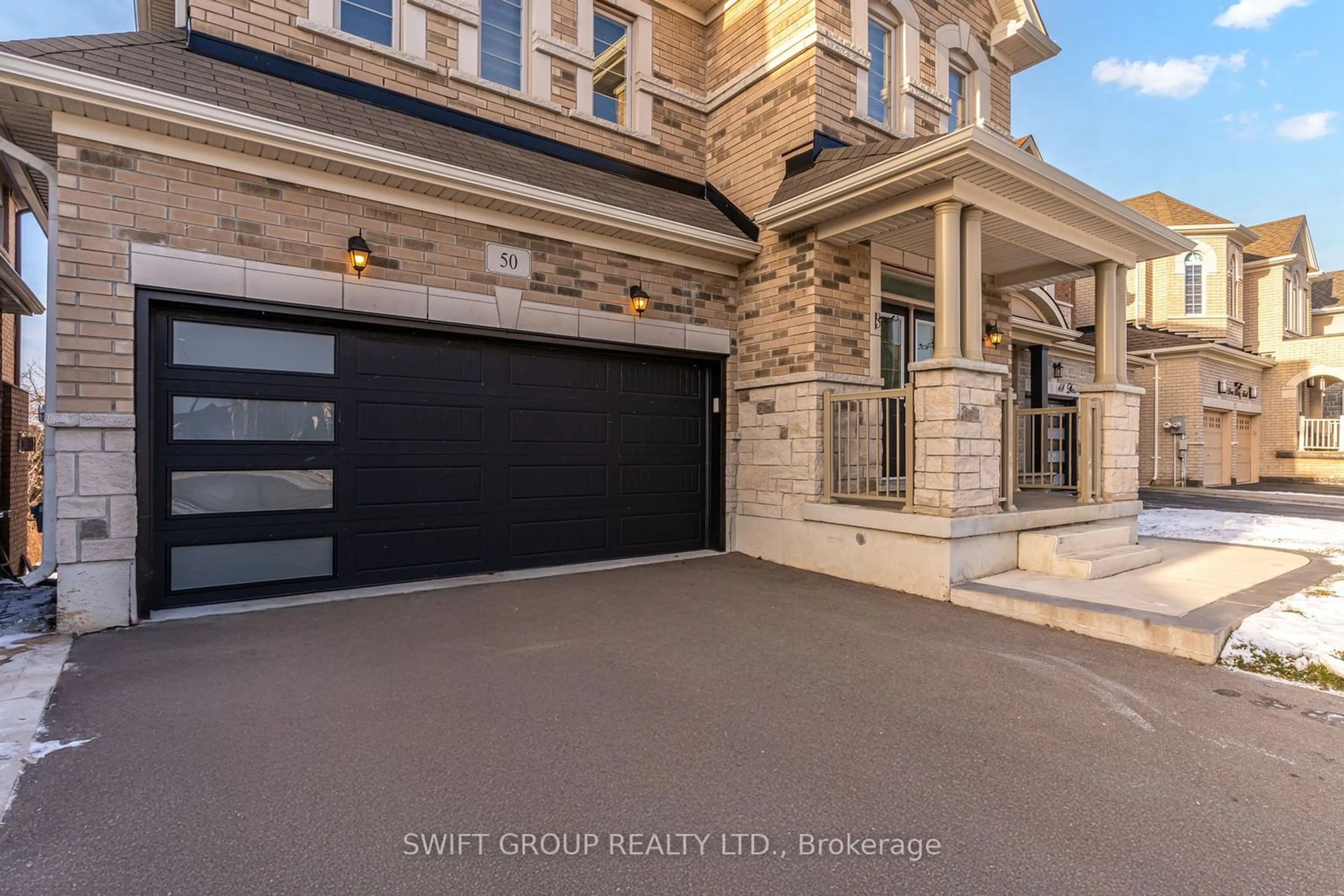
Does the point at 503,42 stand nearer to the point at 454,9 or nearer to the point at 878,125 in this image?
the point at 454,9

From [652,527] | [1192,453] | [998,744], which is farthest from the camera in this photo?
[1192,453]

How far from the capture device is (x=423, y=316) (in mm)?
5367

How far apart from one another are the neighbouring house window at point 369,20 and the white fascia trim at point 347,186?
1.73 m

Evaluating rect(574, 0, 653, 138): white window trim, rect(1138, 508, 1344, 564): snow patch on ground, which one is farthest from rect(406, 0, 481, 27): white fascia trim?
rect(1138, 508, 1344, 564): snow patch on ground

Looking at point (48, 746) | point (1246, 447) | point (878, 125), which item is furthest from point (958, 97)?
point (1246, 447)

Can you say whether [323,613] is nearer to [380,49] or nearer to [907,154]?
[380,49]

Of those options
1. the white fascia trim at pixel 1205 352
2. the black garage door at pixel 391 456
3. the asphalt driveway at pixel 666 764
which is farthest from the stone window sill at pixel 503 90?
the white fascia trim at pixel 1205 352

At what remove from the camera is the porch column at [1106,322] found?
6691 millimetres

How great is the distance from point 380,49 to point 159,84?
1991 millimetres

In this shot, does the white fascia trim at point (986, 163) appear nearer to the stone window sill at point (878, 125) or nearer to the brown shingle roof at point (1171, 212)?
the stone window sill at point (878, 125)

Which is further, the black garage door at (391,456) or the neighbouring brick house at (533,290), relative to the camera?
the black garage door at (391,456)

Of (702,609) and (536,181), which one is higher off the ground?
(536,181)

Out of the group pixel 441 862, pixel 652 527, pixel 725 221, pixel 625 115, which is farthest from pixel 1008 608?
pixel 625 115

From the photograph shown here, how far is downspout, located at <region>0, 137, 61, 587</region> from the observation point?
4.10 meters
